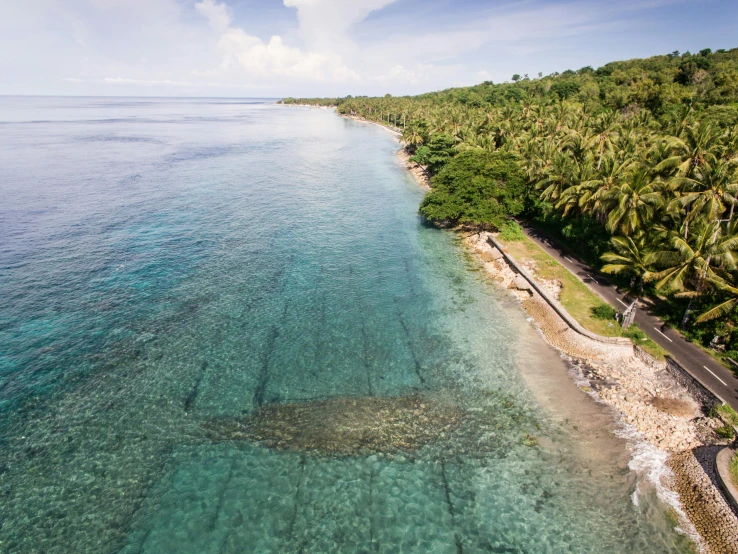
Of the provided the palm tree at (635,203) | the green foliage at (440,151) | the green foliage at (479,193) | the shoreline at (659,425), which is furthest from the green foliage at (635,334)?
the green foliage at (440,151)

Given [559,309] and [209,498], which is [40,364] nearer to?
[209,498]

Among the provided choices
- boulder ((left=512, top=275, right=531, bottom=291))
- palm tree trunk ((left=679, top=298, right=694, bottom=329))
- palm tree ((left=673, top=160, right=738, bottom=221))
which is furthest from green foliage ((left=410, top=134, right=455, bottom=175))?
palm tree trunk ((left=679, top=298, right=694, bottom=329))

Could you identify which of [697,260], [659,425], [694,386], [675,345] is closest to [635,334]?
[675,345]

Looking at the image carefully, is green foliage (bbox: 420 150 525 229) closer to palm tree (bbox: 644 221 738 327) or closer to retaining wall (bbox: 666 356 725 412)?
palm tree (bbox: 644 221 738 327)

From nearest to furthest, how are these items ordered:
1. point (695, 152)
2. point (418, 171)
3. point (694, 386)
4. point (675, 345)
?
Answer: point (694, 386) < point (675, 345) < point (695, 152) < point (418, 171)

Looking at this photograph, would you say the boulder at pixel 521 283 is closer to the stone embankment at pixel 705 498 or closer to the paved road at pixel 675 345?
the paved road at pixel 675 345

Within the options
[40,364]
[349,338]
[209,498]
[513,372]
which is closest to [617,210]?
[513,372]

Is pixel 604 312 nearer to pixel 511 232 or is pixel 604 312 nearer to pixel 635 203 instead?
pixel 635 203
